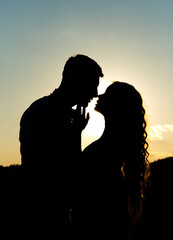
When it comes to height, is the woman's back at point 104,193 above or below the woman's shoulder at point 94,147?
below

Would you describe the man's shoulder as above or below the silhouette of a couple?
above

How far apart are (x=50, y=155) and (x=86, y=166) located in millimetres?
566

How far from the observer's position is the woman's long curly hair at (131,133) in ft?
14.1

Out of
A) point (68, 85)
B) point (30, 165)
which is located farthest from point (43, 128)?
point (68, 85)

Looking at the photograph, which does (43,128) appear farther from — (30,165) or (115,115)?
(115,115)

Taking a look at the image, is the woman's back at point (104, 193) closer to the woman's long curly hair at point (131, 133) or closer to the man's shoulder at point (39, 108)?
the woman's long curly hair at point (131, 133)

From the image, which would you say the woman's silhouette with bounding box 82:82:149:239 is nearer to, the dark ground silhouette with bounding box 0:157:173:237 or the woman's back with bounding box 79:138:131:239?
the woman's back with bounding box 79:138:131:239

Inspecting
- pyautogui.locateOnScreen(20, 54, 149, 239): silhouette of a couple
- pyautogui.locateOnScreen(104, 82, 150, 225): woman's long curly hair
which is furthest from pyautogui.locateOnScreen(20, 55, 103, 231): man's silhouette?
pyautogui.locateOnScreen(104, 82, 150, 225): woman's long curly hair

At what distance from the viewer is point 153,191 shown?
9758 mm

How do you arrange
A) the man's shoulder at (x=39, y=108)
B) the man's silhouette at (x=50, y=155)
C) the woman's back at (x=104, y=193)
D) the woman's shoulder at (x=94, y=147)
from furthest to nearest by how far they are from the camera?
the man's shoulder at (x=39, y=108) → the man's silhouette at (x=50, y=155) → the woman's shoulder at (x=94, y=147) → the woman's back at (x=104, y=193)

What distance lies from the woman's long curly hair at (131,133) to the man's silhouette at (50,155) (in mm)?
625

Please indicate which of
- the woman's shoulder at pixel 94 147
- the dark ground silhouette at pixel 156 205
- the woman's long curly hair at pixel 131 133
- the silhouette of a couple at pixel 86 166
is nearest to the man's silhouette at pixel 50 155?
the silhouette of a couple at pixel 86 166

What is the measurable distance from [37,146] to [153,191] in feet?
19.9

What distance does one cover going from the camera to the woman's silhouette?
4020 millimetres
